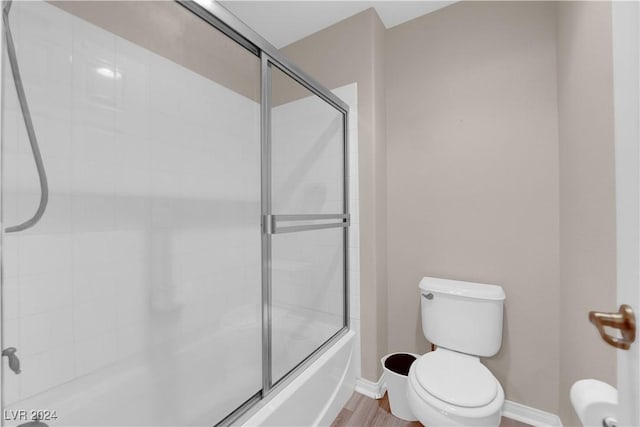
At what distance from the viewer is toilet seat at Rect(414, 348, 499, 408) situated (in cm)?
109

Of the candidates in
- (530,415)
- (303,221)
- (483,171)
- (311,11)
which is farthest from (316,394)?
(311,11)

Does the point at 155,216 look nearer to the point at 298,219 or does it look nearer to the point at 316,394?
the point at 298,219

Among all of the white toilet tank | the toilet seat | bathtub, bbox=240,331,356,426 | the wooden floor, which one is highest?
the white toilet tank

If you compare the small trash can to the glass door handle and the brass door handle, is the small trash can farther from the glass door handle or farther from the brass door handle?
the glass door handle

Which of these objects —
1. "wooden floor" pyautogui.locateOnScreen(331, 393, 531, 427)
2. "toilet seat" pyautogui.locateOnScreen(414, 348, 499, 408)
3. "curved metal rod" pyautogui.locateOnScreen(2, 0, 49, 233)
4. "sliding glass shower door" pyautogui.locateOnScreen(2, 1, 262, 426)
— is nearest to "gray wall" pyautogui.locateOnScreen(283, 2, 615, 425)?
"wooden floor" pyautogui.locateOnScreen(331, 393, 531, 427)

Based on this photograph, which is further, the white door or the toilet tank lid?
the toilet tank lid

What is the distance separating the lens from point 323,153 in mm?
1701

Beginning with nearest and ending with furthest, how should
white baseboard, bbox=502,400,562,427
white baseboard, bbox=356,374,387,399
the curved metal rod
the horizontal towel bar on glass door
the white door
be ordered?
the white door → the curved metal rod → the horizontal towel bar on glass door → white baseboard, bbox=502,400,562,427 → white baseboard, bbox=356,374,387,399

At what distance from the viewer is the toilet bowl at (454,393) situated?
104 centimetres

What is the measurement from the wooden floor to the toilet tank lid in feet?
2.26

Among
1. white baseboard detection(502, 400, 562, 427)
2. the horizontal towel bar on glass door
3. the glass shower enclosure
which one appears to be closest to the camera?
the glass shower enclosure

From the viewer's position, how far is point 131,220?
1295 millimetres

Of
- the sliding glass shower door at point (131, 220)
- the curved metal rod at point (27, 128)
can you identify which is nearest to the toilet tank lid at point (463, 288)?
the sliding glass shower door at point (131, 220)

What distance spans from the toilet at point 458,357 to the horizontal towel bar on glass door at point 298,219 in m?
0.59
